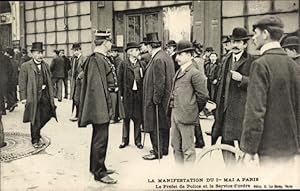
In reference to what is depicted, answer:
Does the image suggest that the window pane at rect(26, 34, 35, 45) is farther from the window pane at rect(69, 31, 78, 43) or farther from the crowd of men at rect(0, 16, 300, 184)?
the window pane at rect(69, 31, 78, 43)

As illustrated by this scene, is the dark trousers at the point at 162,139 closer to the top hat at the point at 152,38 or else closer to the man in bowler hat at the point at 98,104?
the man in bowler hat at the point at 98,104

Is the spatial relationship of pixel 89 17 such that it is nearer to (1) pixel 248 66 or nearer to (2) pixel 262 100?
(1) pixel 248 66

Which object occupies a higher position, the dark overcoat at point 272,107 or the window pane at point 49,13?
the window pane at point 49,13

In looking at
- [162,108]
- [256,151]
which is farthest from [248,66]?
[162,108]

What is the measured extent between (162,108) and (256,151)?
1.05m

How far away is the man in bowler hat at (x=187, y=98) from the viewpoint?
209 centimetres

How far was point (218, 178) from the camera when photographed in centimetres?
193

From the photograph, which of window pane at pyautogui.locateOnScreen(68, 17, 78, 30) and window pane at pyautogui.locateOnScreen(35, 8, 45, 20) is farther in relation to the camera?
window pane at pyautogui.locateOnScreen(68, 17, 78, 30)

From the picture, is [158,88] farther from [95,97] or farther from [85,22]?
[85,22]

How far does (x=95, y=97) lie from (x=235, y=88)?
782 mm

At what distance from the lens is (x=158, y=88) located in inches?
99.5

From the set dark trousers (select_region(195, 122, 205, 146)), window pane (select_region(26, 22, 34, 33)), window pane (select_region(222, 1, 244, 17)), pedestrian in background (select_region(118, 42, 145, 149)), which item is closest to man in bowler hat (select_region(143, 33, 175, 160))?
→ dark trousers (select_region(195, 122, 205, 146))

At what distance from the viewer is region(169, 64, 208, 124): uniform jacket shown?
2.08 metres

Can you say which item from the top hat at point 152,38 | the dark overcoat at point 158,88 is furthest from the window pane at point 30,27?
the dark overcoat at point 158,88
